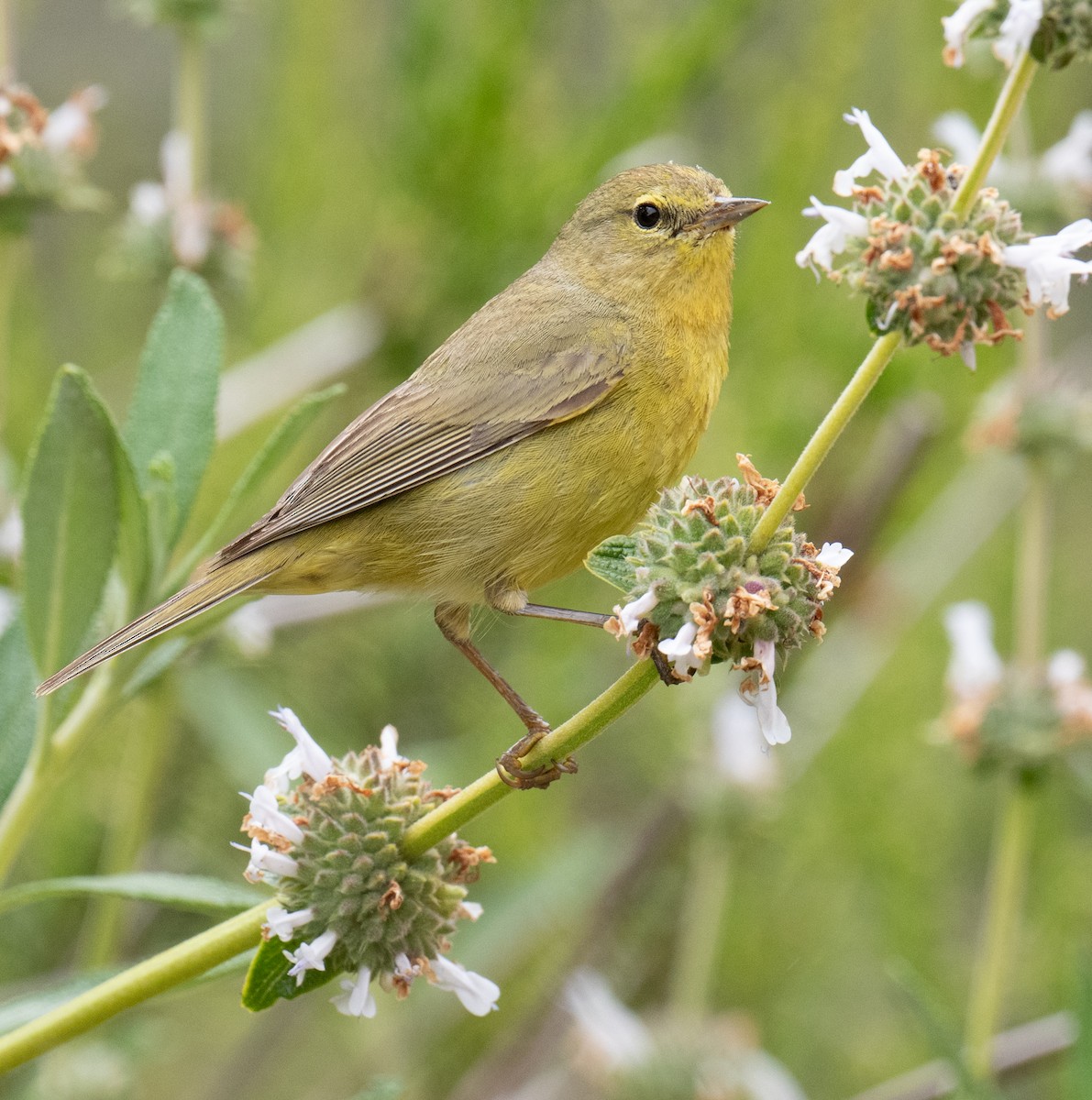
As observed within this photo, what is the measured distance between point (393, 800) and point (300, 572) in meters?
1.16

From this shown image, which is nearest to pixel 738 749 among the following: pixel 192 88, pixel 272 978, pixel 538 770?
pixel 538 770

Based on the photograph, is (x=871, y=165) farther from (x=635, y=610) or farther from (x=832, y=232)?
(x=635, y=610)

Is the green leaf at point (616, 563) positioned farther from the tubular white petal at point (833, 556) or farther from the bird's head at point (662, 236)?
the bird's head at point (662, 236)

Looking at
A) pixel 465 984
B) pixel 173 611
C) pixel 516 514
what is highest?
pixel 173 611

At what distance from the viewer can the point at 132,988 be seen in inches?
64.0

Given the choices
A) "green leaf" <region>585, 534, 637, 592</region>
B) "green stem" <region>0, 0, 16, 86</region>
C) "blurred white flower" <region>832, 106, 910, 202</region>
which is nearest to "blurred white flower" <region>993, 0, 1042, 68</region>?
"blurred white flower" <region>832, 106, 910, 202</region>

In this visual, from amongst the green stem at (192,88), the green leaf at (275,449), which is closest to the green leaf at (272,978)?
the green leaf at (275,449)

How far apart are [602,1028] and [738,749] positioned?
70 cm

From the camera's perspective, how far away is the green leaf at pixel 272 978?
167cm

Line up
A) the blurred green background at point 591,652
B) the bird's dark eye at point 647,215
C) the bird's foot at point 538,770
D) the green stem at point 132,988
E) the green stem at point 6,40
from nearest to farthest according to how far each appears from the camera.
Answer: the green stem at point 132,988 → the bird's foot at point 538,770 → the green stem at point 6,40 → the bird's dark eye at point 647,215 → the blurred green background at point 591,652

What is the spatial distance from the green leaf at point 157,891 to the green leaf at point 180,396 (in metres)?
0.51

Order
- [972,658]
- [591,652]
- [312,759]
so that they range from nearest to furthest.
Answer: [312,759], [972,658], [591,652]

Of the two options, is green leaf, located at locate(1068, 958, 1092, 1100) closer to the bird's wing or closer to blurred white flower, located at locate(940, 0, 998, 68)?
blurred white flower, located at locate(940, 0, 998, 68)

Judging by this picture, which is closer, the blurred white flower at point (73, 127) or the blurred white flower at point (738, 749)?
the blurred white flower at point (73, 127)
